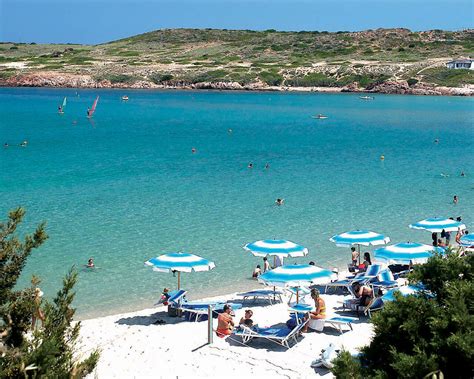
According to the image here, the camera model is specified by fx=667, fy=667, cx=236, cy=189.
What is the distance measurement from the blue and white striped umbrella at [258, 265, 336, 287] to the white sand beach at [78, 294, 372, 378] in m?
0.89

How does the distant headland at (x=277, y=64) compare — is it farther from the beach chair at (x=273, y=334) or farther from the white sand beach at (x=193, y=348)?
the beach chair at (x=273, y=334)

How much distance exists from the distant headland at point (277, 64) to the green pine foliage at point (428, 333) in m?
113

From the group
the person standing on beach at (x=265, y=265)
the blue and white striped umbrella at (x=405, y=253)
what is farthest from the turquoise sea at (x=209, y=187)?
the blue and white striped umbrella at (x=405, y=253)

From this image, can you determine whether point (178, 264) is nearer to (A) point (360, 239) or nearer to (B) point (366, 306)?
(B) point (366, 306)

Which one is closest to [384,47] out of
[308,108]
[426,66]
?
[426,66]

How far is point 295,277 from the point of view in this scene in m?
15.6

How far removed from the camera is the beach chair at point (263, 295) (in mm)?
17188

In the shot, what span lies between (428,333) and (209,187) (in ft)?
88.5

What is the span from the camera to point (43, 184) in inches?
1384

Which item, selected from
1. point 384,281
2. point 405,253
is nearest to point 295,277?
point 384,281

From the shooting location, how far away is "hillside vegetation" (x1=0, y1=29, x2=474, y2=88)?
427 feet

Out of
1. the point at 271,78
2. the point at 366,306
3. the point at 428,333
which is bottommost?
the point at 366,306

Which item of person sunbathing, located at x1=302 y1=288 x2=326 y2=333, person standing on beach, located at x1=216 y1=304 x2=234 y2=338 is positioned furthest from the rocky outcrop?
person standing on beach, located at x1=216 y1=304 x2=234 y2=338

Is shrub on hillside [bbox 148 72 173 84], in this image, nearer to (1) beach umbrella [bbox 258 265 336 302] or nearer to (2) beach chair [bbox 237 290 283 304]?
(2) beach chair [bbox 237 290 283 304]
